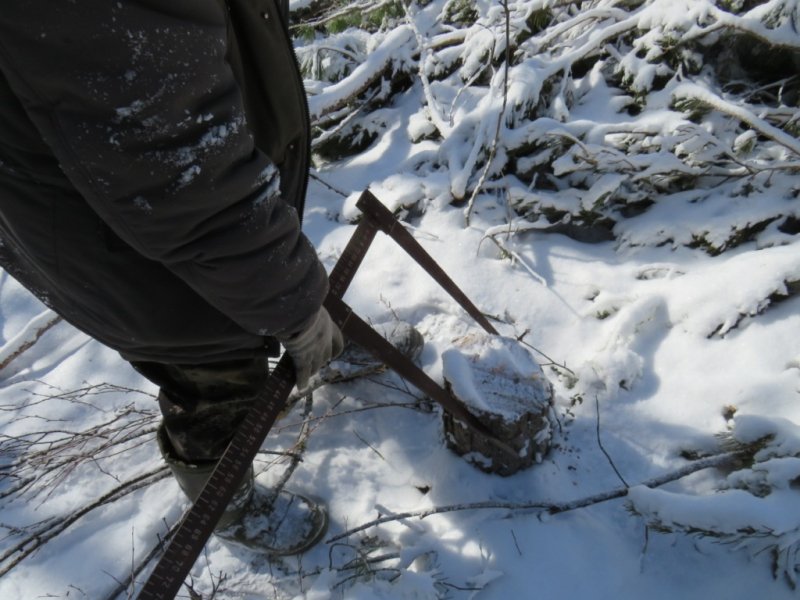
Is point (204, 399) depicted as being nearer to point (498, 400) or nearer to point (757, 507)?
point (498, 400)

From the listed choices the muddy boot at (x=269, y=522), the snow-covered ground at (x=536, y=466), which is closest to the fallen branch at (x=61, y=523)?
the snow-covered ground at (x=536, y=466)

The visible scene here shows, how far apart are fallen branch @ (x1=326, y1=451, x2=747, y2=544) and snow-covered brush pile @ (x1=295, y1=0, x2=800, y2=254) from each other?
1.17 metres

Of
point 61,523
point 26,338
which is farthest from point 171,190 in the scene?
point 26,338

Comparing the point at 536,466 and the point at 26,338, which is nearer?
the point at 536,466

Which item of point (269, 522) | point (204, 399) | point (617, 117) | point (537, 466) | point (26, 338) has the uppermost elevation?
point (204, 399)

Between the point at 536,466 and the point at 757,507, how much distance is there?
74cm

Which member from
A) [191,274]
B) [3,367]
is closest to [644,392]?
[191,274]

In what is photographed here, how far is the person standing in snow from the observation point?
742 mm

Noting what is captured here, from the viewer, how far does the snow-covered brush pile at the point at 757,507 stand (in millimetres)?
1265

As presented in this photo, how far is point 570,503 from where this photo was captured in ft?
→ 5.42

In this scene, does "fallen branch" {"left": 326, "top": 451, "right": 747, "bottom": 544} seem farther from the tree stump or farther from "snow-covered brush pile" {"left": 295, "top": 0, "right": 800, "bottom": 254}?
"snow-covered brush pile" {"left": 295, "top": 0, "right": 800, "bottom": 254}

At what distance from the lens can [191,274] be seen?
1.00 m

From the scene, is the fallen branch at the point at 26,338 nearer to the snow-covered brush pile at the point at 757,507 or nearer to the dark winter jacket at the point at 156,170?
the dark winter jacket at the point at 156,170

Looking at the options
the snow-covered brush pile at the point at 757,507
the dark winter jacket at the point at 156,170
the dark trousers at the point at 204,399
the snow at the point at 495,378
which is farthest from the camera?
the snow at the point at 495,378
